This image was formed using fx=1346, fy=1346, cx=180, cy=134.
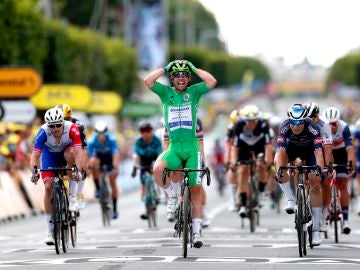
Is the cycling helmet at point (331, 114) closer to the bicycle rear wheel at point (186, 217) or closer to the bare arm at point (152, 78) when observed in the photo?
the bare arm at point (152, 78)

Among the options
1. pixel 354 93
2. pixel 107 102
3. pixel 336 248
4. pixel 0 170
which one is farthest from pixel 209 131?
pixel 336 248

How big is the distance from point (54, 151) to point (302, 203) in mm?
3371

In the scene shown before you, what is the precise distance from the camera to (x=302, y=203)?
1563 cm

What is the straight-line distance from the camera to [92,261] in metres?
14.8

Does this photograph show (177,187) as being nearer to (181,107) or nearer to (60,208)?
(181,107)

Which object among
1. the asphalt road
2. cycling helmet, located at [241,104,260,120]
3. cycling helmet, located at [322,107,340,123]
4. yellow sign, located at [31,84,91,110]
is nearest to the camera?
the asphalt road

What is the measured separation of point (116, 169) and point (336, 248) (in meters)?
6.54

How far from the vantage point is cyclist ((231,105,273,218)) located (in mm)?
21203

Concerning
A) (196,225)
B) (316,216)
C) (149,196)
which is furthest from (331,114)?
(149,196)

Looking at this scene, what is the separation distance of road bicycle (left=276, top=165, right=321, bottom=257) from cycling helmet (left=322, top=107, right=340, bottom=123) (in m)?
2.59

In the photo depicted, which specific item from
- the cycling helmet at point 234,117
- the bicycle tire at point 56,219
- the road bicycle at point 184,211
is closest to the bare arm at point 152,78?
the road bicycle at point 184,211

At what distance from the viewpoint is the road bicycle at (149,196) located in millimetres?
22500

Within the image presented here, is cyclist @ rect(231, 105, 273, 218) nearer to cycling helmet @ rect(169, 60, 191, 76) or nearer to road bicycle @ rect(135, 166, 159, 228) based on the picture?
road bicycle @ rect(135, 166, 159, 228)

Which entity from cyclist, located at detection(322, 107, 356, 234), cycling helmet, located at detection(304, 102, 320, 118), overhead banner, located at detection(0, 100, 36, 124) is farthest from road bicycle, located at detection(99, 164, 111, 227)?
overhead banner, located at detection(0, 100, 36, 124)
